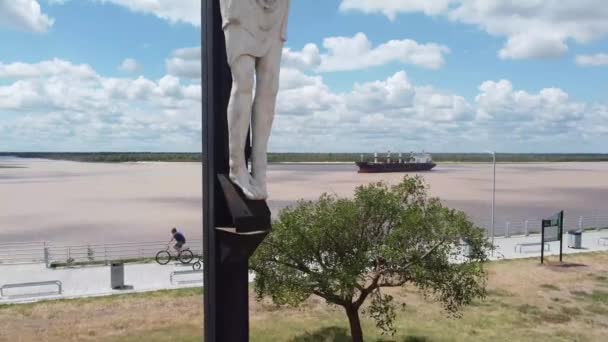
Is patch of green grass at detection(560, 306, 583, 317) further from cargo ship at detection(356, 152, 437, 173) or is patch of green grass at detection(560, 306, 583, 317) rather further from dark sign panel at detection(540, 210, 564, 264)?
cargo ship at detection(356, 152, 437, 173)

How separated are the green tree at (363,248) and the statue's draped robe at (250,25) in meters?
4.60

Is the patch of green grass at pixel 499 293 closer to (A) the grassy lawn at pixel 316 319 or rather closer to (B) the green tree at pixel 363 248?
(A) the grassy lawn at pixel 316 319

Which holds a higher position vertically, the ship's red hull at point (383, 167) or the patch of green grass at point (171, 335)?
the ship's red hull at point (383, 167)

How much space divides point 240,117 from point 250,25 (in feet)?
2.69

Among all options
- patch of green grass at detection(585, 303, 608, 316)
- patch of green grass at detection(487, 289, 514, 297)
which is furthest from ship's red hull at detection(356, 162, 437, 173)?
patch of green grass at detection(585, 303, 608, 316)

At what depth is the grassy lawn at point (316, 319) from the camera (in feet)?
36.9

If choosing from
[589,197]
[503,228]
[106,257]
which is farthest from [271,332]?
[589,197]

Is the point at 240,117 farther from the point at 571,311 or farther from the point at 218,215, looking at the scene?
the point at 571,311

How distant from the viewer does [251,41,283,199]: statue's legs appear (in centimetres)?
465

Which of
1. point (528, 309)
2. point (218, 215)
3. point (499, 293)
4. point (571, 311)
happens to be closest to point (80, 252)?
point (499, 293)

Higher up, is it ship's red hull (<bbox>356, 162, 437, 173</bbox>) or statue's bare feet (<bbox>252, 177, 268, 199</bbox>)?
statue's bare feet (<bbox>252, 177, 268, 199</bbox>)

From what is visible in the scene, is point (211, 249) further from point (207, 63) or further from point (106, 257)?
point (106, 257)

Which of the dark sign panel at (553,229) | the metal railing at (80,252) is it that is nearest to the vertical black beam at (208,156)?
the metal railing at (80,252)

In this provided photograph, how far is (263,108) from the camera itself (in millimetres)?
4727
